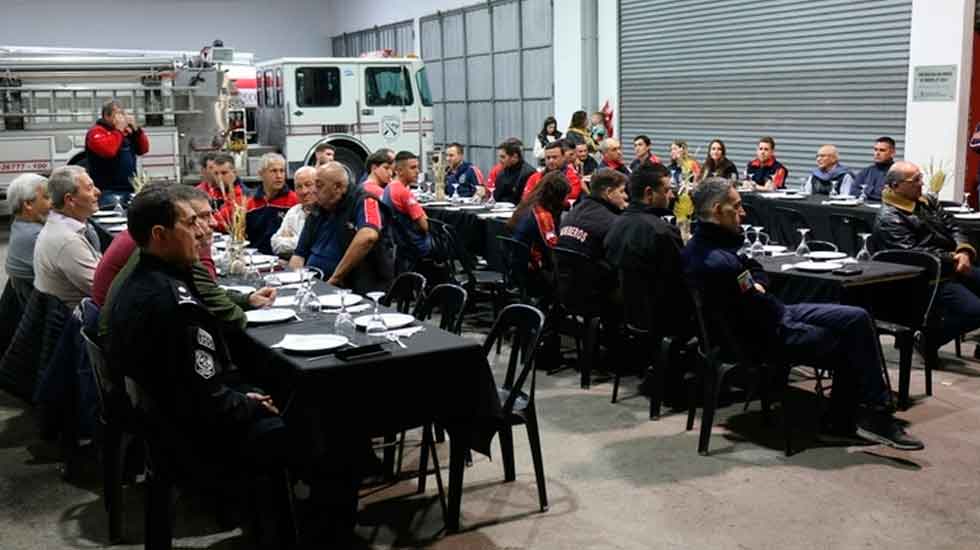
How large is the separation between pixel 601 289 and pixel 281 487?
2.69 m

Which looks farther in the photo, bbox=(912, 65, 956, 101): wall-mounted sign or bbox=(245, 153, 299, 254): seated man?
bbox=(912, 65, 956, 101): wall-mounted sign

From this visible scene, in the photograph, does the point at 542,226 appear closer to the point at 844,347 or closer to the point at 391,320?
the point at 844,347

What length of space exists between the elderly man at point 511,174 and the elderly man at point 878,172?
2754mm

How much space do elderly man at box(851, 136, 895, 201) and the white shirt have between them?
4.55 metres

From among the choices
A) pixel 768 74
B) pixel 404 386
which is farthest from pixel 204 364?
pixel 768 74

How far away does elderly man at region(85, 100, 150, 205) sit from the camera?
31.1 ft

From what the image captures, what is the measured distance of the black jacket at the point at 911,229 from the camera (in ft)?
19.0

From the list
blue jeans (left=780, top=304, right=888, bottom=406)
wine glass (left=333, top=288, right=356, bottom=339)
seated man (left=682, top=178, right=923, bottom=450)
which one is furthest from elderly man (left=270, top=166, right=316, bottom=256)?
blue jeans (left=780, top=304, right=888, bottom=406)

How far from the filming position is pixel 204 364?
3.07 m

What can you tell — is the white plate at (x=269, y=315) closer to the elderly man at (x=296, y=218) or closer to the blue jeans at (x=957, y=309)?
the elderly man at (x=296, y=218)

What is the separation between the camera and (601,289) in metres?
5.58

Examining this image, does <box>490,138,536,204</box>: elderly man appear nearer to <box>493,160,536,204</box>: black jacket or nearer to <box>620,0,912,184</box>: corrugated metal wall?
<box>493,160,536,204</box>: black jacket

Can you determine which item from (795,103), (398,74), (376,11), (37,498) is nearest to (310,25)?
(376,11)

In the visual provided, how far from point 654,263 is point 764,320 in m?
0.65
